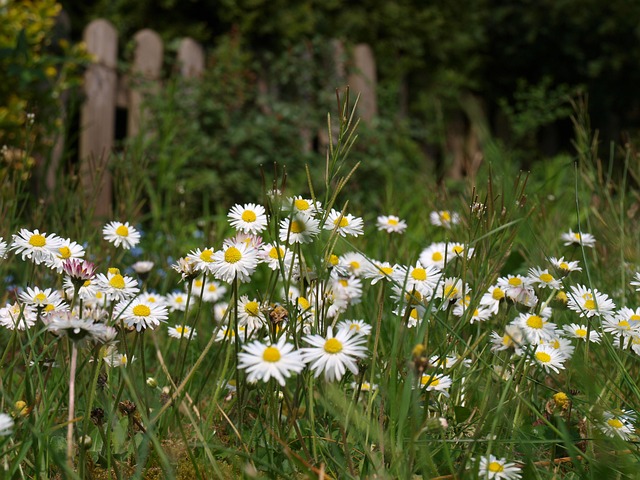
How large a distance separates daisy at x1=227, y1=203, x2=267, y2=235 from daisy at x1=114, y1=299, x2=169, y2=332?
172mm

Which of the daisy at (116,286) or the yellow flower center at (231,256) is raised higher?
the yellow flower center at (231,256)

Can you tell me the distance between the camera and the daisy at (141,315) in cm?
105

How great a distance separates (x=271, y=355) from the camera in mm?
780

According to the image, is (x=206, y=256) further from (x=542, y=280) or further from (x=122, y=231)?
(x=542, y=280)

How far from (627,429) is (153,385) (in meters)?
0.76

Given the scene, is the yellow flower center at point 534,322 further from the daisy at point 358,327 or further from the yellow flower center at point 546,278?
the daisy at point 358,327

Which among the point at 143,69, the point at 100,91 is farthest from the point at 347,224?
the point at 143,69

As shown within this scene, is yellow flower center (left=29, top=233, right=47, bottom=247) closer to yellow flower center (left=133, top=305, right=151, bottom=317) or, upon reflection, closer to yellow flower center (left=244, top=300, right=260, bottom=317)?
yellow flower center (left=133, top=305, right=151, bottom=317)

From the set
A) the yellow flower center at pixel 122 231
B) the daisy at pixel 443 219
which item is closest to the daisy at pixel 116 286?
the yellow flower center at pixel 122 231

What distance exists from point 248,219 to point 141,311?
214 millimetres

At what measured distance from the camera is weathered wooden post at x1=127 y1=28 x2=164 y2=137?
4969mm

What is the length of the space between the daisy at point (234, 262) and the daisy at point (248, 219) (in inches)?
3.5

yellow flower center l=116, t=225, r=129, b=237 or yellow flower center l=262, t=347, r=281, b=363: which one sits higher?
yellow flower center l=116, t=225, r=129, b=237

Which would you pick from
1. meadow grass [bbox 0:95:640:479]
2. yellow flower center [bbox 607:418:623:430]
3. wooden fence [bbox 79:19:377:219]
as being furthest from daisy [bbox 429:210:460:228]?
wooden fence [bbox 79:19:377:219]
